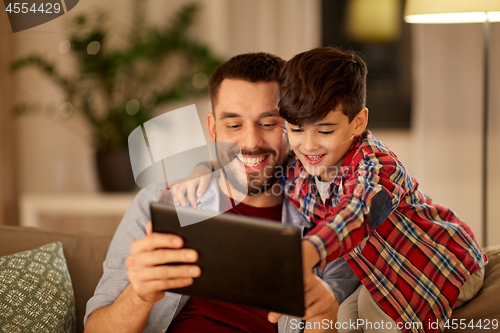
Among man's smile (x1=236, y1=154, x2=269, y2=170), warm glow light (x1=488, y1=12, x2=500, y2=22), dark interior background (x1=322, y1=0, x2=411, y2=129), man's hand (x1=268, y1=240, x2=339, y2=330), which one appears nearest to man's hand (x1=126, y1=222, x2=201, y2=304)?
man's hand (x1=268, y1=240, x2=339, y2=330)

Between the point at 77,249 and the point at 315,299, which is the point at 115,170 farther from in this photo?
the point at 315,299

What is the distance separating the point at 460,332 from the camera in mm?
1136

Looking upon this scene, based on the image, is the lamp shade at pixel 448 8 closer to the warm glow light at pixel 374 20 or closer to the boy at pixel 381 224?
the boy at pixel 381 224

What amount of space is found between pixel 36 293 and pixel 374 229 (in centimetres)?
87

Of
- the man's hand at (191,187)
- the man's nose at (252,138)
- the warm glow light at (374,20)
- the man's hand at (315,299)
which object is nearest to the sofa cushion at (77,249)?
the man's hand at (191,187)

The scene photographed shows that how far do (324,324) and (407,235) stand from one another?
307 millimetres

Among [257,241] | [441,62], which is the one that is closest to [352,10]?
[441,62]

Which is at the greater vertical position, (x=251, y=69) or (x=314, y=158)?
(x=251, y=69)

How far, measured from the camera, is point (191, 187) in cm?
110

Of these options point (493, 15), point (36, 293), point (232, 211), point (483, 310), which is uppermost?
point (493, 15)

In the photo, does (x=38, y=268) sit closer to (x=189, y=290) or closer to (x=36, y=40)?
(x=189, y=290)

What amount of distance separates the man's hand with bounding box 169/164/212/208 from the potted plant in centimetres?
158

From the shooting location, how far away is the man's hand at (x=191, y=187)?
1.07 meters

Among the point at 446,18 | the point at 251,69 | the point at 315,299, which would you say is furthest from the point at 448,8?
the point at 315,299
